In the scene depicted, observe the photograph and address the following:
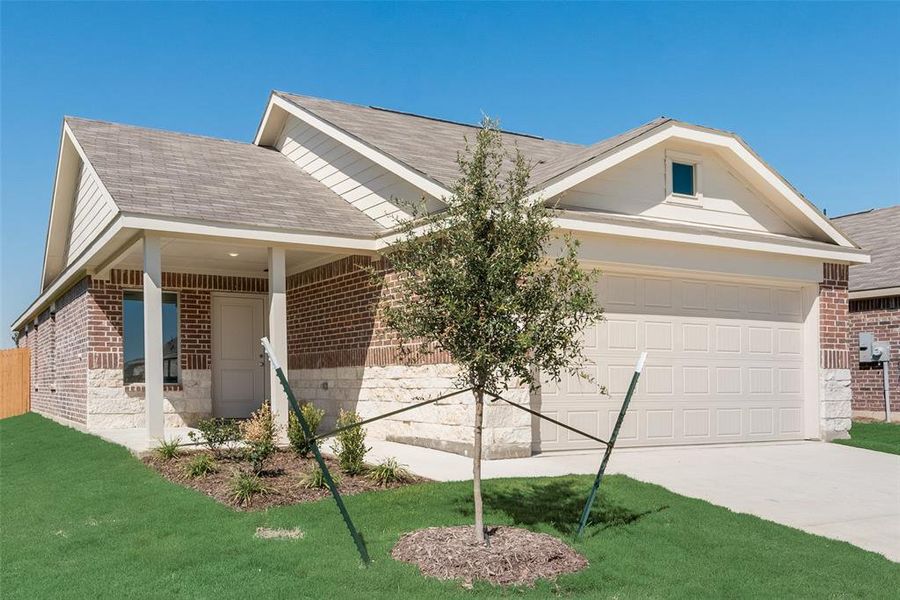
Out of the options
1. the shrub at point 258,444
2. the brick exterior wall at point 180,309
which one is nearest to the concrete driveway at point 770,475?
the shrub at point 258,444

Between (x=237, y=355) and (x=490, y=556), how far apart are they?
1054 cm

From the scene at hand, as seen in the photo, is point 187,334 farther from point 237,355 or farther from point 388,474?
point 388,474

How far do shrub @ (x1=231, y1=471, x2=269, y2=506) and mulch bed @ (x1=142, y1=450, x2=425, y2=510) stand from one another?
36mm

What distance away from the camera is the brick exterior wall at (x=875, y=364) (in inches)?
687

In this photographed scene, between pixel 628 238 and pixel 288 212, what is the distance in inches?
189

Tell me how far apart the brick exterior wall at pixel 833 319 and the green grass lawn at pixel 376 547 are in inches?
242

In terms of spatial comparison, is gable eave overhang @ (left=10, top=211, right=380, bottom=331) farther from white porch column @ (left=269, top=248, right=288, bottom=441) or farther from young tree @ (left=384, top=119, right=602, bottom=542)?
young tree @ (left=384, top=119, right=602, bottom=542)

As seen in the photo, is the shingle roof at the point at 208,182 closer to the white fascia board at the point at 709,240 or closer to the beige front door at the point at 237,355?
the beige front door at the point at 237,355

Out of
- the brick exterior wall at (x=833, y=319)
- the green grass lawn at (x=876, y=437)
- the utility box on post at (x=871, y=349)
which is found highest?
the brick exterior wall at (x=833, y=319)

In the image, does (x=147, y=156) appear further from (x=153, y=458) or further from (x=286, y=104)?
→ (x=153, y=458)

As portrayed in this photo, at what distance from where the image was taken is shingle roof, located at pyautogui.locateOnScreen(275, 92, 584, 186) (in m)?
11.8

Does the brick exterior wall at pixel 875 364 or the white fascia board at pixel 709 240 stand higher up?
the white fascia board at pixel 709 240

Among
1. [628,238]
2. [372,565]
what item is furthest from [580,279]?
[628,238]

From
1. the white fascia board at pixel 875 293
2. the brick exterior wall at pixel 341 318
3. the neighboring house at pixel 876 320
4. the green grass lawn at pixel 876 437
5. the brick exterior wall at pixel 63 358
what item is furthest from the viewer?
the neighboring house at pixel 876 320
